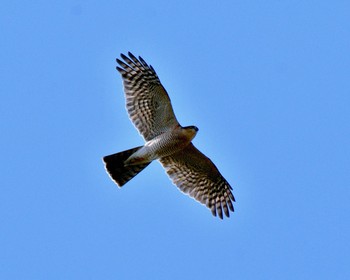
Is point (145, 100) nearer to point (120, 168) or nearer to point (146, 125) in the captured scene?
point (146, 125)

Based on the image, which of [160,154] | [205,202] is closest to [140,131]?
[160,154]

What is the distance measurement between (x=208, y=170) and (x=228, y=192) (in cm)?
57

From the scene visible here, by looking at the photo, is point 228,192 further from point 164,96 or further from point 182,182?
point 164,96

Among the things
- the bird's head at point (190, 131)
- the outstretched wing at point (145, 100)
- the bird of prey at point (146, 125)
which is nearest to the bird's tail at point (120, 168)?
the bird of prey at point (146, 125)

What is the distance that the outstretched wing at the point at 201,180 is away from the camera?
64.8 ft

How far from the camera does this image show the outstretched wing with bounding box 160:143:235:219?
19.8 meters

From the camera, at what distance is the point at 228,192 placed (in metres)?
20.0

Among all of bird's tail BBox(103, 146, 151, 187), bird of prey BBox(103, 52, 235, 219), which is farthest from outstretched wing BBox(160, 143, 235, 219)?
bird's tail BBox(103, 146, 151, 187)

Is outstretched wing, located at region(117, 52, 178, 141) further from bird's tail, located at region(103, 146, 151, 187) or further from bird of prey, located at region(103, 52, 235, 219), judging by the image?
bird's tail, located at region(103, 146, 151, 187)

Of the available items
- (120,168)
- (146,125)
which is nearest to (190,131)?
(146,125)

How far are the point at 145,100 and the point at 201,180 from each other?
209 cm

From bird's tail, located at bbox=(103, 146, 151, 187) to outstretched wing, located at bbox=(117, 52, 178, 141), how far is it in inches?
21.2

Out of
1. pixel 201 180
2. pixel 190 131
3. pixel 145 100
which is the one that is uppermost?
pixel 145 100

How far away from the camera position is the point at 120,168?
63.1 feet
